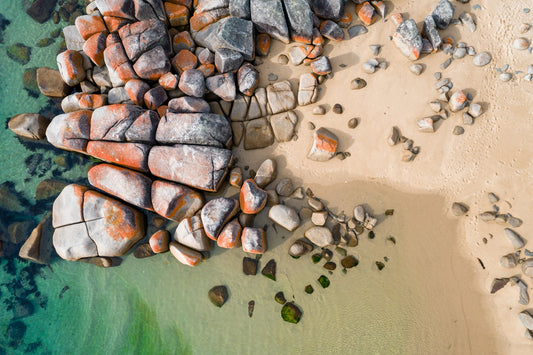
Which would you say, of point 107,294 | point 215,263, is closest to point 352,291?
point 215,263

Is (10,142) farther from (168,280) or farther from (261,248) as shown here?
(261,248)

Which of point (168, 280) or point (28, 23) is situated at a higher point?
point (28, 23)

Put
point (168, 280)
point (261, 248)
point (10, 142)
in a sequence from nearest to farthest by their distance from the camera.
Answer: point (261, 248), point (168, 280), point (10, 142)

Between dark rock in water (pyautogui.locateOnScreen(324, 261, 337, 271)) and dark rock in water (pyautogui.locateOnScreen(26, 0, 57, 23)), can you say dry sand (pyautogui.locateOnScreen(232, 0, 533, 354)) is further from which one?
dark rock in water (pyautogui.locateOnScreen(26, 0, 57, 23))

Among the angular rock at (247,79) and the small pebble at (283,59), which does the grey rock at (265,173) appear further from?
the small pebble at (283,59)

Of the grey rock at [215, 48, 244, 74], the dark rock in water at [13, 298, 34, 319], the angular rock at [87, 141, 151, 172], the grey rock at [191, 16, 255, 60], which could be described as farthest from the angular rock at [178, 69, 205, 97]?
the dark rock in water at [13, 298, 34, 319]

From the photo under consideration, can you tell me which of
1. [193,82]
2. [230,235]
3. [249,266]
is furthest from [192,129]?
[249,266]
